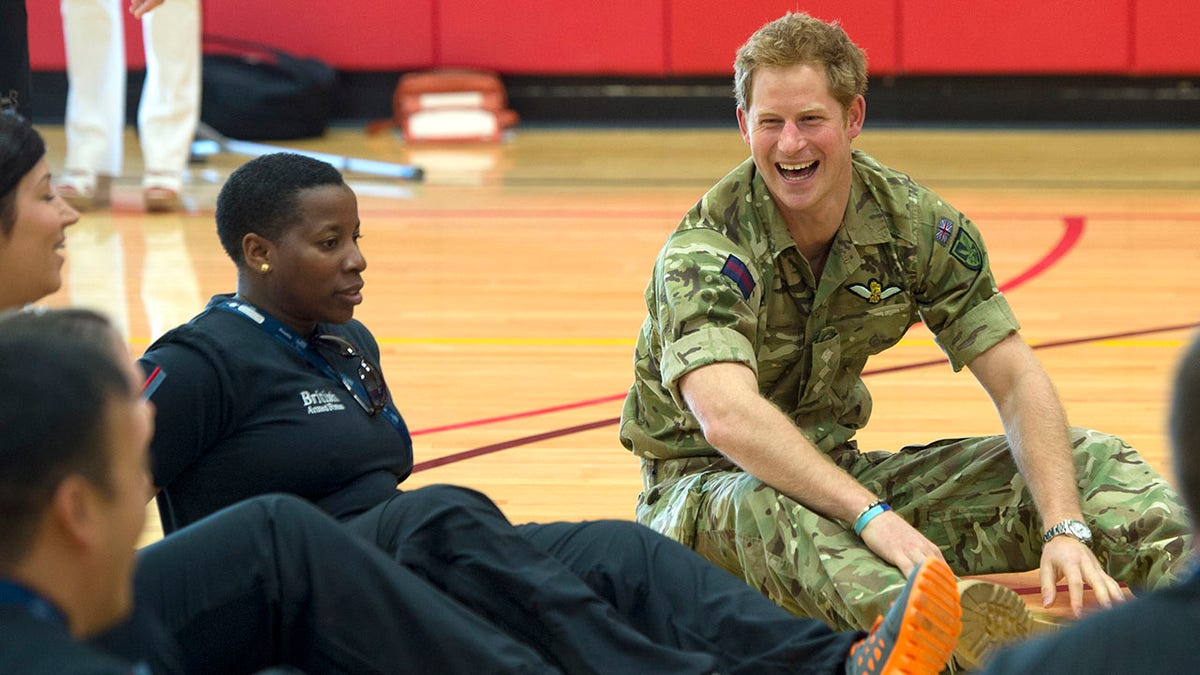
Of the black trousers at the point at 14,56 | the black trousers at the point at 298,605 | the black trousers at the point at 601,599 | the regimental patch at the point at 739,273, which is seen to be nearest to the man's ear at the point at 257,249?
the black trousers at the point at 601,599

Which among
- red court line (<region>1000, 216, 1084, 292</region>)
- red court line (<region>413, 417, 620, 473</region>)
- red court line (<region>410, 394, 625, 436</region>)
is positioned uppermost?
red court line (<region>1000, 216, 1084, 292</region>)

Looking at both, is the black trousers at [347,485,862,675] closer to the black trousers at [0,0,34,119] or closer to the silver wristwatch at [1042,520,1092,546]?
the silver wristwatch at [1042,520,1092,546]

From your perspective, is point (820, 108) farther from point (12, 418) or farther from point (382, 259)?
point (382, 259)

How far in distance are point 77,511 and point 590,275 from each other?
4.35m

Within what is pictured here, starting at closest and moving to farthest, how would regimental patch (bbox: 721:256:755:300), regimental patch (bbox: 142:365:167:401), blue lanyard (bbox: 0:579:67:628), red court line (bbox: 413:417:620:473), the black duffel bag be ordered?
blue lanyard (bbox: 0:579:67:628)
regimental patch (bbox: 142:365:167:401)
regimental patch (bbox: 721:256:755:300)
red court line (bbox: 413:417:620:473)
the black duffel bag

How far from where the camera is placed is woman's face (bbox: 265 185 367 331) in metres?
2.54

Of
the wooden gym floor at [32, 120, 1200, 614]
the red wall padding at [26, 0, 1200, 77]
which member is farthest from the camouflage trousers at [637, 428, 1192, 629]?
the red wall padding at [26, 0, 1200, 77]

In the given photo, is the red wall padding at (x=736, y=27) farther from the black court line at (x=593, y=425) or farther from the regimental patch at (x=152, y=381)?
the regimental patch at (x=152, y=381)

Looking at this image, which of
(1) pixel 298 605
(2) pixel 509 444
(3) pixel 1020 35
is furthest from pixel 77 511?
(3) pixel 1020 35

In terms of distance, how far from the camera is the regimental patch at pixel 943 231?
285 cm

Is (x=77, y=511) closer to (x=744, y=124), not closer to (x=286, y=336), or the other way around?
(x=286, y=336)

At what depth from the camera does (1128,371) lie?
428 centimetres

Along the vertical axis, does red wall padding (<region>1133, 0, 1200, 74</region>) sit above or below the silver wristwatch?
above

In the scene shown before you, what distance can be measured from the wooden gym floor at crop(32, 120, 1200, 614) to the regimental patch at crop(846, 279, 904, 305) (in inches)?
22.5
